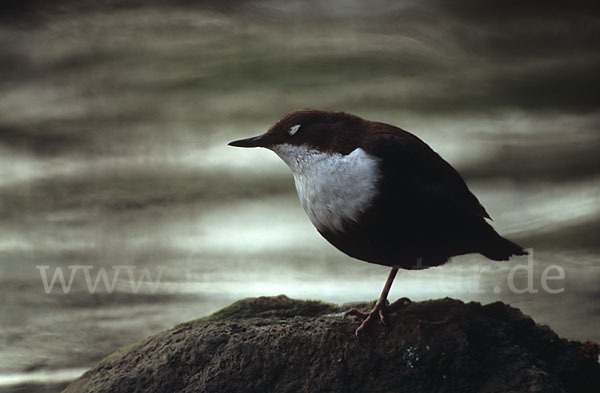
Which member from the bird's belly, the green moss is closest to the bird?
the bird's belly

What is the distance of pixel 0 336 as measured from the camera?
2.36 metres

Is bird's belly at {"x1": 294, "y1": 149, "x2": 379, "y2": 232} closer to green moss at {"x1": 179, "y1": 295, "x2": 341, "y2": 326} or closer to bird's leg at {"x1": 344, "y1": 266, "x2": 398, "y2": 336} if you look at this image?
bird's leg at {"x1": 344, "y1": 266, "x2": 398, "y2": 336}

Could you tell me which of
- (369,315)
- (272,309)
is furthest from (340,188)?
(272,309)

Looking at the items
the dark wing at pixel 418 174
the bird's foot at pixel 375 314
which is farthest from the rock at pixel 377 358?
the dark wing at pixel 418 174

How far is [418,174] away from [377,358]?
16.2 inches

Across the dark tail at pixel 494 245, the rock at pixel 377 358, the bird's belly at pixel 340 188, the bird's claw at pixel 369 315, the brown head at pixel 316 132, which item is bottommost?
the rock at pixel 377 358

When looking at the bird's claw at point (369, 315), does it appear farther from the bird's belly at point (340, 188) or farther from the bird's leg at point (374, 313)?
the bird's belly at point (340, 188)

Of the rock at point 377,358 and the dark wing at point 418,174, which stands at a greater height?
the dark wing at point 418,174

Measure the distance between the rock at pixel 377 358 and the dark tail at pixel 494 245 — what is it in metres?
0.14

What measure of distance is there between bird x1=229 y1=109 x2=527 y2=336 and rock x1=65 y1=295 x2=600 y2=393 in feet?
0.30

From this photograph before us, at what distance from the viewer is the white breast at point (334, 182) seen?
1324 mm

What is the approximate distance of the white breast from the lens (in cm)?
132

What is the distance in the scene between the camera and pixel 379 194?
1322 millimetres

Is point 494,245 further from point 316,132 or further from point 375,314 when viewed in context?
point 316,132
